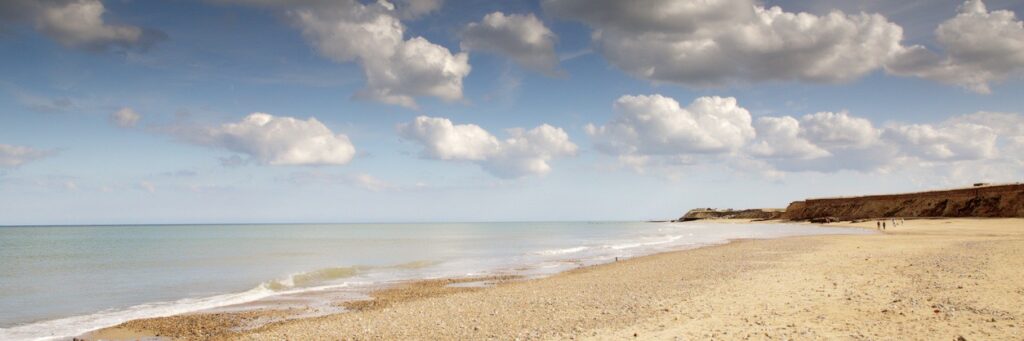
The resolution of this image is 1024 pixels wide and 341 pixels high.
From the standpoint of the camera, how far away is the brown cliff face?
8775cm

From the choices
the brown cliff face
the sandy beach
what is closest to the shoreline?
the sandy beach

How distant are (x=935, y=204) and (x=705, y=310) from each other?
11225 cm

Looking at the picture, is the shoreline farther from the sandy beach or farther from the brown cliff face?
the brown cliff face

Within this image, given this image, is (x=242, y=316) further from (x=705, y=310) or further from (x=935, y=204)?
(x=935, y=204)

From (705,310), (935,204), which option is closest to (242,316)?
(705,310)

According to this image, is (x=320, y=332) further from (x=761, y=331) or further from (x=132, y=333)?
(x=761, y=331)

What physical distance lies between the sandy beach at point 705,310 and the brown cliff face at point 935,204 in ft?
275

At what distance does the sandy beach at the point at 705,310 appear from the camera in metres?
12.1

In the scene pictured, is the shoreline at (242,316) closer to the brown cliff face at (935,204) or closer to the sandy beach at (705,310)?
the sandy beach at (705,310)

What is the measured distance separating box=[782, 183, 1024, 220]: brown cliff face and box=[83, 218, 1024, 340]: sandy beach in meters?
84.0

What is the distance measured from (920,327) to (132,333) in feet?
66.3

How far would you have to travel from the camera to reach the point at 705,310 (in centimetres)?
1477

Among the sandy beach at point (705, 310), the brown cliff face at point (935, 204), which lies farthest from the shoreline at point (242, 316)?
the brown cliff face at point (935, 204)

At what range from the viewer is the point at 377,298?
22.5m
